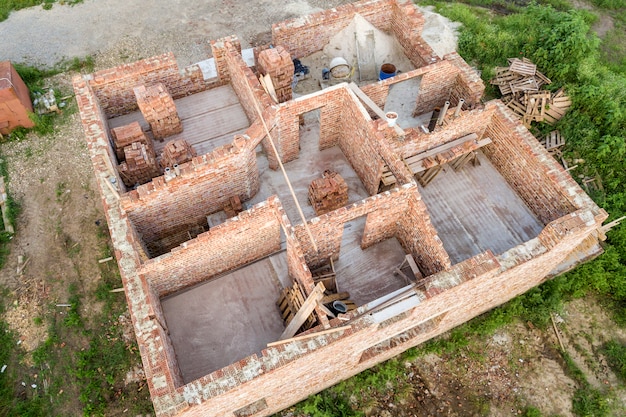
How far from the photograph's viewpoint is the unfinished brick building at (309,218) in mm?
9086

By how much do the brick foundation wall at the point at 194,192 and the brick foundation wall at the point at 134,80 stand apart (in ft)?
12.5

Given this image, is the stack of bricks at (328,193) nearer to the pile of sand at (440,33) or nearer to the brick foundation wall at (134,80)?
the brick foundation wall at (134,80)

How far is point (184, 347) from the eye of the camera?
10.3m

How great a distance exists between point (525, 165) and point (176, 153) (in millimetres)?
9423

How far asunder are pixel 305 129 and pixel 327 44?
333 cm

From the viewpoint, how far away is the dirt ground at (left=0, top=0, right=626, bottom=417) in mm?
11219

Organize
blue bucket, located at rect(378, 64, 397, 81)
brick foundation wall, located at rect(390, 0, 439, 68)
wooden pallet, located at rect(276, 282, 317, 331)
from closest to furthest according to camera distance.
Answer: wooden pallet, located at rect(276, 282, 317, 331), brick foundation wall, located at rect(390, 0, 439, 68), blue bucket, located at rect(378, 64, 397, 81)

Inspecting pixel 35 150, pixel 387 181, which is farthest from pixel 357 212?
pixel 35 150

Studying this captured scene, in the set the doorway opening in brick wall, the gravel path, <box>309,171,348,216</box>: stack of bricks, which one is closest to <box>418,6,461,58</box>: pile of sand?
the doorway opening in brick wall

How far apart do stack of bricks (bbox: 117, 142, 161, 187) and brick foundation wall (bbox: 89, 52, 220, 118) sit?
6.81ft

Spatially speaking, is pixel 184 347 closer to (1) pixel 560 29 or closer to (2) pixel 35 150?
(2) pixel 35 150

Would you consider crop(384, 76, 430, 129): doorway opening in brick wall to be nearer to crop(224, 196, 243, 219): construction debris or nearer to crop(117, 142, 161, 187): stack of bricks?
crop(224, 196, 243, 219): construction debris

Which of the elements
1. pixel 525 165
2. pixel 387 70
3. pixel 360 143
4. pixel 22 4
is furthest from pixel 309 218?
pixel 22 4

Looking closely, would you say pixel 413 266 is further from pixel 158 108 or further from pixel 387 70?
pixel 158 108
